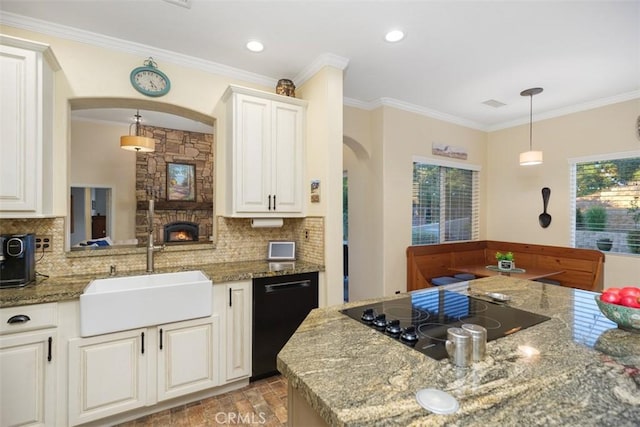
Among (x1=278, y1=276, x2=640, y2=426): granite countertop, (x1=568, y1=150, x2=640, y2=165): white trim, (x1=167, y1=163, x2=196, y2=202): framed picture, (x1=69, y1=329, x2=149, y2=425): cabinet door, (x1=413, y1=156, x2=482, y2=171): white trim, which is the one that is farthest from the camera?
(x1=167, y1=163, x2=196, y2=202): framed picture

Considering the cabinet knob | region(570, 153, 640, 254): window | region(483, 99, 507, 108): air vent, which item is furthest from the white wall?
the cabinet knob

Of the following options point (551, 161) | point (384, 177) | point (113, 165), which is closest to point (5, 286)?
point (384, 177)

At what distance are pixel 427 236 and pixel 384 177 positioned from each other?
3.96 ft

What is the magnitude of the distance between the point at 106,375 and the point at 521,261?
200 inches

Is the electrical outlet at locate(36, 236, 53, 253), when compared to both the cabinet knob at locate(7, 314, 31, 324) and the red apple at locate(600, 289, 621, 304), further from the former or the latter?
the red apple at locate(600, 289, 621, 304)

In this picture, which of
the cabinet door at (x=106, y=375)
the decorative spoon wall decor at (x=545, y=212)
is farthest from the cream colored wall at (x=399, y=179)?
the cabinet door at (x=106, y=375)

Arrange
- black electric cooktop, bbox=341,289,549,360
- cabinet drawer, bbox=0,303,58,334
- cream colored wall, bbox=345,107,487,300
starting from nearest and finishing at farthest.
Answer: black electric cooktop, bbox=341,289,549,360 < cabinet drawer, bbox=0,303,58,334 < cream colored wall, bbox=345,107,487,300

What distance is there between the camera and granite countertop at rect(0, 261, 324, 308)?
5.70 feet

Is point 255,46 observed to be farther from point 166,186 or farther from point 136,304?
point 166,186

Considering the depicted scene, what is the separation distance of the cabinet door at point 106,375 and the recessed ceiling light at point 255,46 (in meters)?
2.31

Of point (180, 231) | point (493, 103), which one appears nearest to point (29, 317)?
point (180, 231)

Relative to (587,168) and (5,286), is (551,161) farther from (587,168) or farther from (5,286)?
(5,286)

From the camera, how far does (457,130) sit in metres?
4.55

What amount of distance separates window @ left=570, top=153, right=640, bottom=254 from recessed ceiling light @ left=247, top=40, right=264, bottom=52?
13.7 ft
